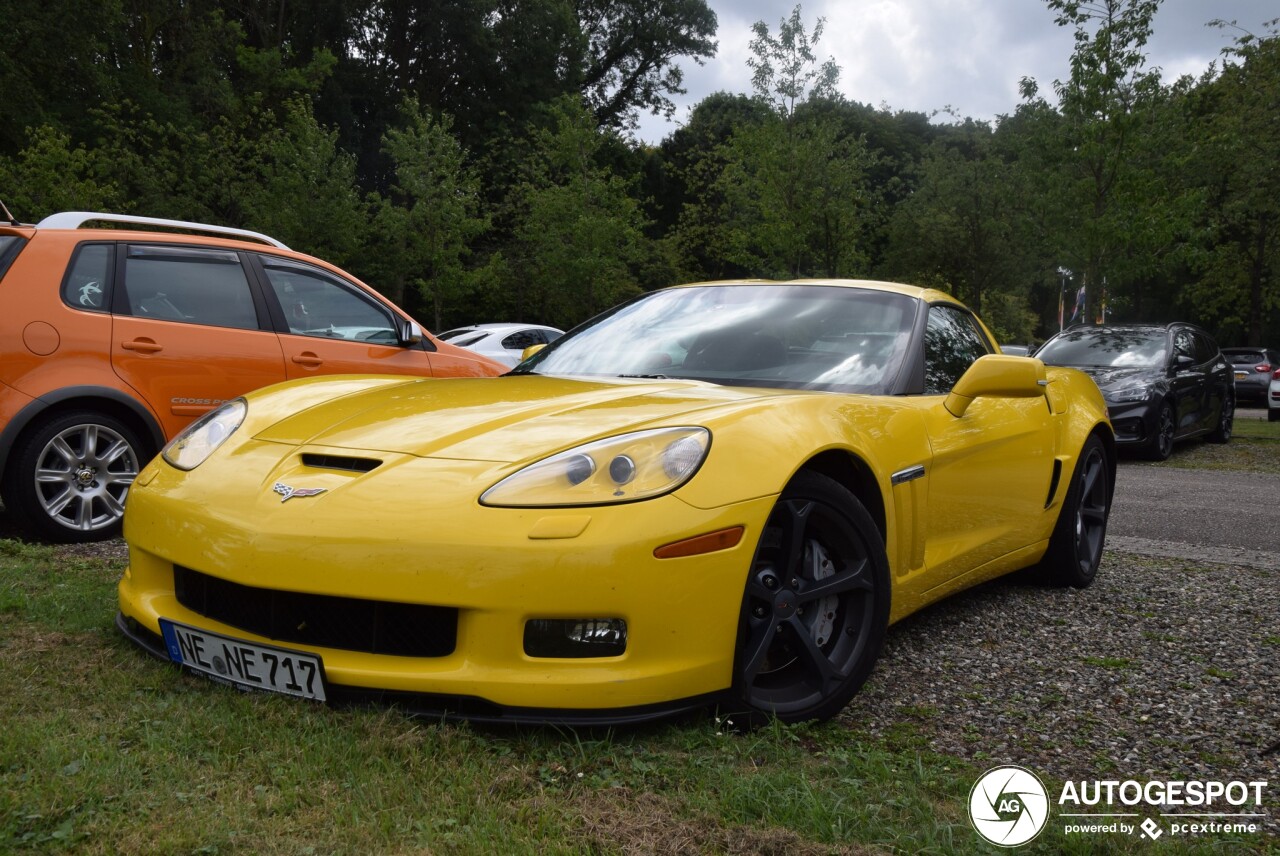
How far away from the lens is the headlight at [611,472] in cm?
266

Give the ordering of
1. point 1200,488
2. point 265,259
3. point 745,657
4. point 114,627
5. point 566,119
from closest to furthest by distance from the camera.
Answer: point 745,657
point 114,627
point 265,259
point 1200,488
point 566,119

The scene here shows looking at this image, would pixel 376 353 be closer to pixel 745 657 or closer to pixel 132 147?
pixel 745 657

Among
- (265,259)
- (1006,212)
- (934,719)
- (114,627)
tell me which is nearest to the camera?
(934,719)

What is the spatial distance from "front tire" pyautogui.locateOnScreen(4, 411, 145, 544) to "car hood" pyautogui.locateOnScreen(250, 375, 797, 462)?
218cm

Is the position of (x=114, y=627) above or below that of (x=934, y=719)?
above

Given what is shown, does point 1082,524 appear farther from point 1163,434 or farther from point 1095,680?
point 1163,434

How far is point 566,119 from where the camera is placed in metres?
26.8

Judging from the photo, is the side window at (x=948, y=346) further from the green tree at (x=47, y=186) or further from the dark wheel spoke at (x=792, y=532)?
the green tree at (x=47, y=186)

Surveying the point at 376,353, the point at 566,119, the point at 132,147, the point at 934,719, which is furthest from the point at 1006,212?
the point at 934,719

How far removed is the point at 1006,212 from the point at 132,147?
82.9ft

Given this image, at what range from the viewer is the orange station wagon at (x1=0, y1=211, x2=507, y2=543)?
16.8ft

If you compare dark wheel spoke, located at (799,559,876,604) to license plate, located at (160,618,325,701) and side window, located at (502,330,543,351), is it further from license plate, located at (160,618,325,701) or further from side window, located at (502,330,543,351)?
side window, located at (502,330,543,351)

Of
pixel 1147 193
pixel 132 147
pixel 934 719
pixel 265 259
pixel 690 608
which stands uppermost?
pixel 132 147

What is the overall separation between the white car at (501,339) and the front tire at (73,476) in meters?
10.6
